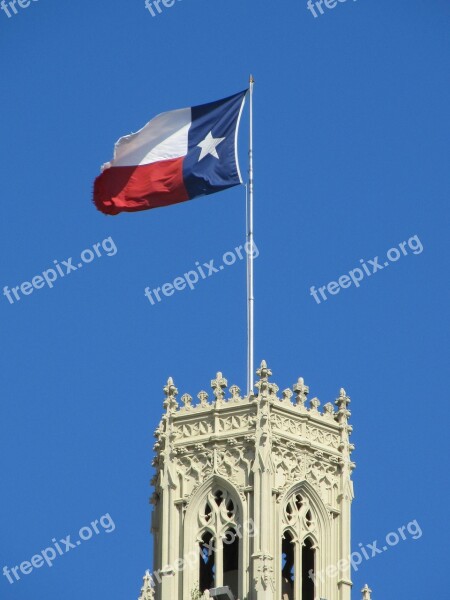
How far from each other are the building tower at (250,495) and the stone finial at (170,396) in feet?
0.13

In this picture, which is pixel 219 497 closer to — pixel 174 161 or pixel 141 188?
pixel 141 188

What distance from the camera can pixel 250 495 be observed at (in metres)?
→ 130

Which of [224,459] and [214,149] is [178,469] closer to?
[224,459]

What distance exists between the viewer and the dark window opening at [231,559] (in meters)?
130

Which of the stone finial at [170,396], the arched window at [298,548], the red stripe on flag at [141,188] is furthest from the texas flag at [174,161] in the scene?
the arched window at [298,548]

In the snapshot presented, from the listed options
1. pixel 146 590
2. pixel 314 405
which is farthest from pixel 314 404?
pixel 146 590

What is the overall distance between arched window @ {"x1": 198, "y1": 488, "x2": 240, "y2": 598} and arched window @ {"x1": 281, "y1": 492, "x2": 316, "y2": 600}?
77.0 inches

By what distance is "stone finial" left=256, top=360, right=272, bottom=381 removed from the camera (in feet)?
432

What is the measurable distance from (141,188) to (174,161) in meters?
1.83

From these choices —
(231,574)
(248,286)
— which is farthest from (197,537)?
(248,286)

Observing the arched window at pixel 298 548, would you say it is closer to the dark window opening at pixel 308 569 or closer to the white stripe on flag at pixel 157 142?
the dark window opening at pixel 308 569

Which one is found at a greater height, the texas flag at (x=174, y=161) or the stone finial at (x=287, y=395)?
the texas flag at (x=174, y=161)

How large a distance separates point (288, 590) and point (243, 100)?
21072mm

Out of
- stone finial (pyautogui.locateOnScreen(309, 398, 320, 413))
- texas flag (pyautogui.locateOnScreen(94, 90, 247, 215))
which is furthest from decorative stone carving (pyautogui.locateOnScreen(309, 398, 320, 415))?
texas flag (pyautogui.locateOnScreen(94, 90, 247, 215))
